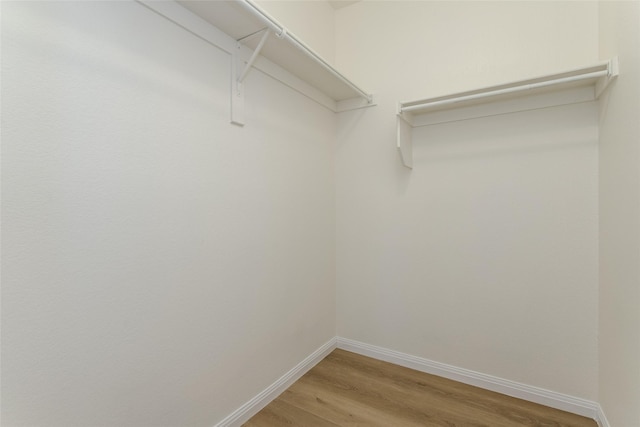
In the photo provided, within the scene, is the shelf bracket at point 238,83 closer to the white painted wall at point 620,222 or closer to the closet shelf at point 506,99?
the closet shelf at point 506,99

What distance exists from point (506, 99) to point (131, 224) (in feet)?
7.22

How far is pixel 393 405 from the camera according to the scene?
1.80 metres

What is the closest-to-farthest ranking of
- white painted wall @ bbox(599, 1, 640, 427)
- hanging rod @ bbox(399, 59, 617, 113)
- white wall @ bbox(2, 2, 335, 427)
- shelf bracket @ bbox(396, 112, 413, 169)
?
white wall @ bbox(2, 2, 335, 427)
white painted wall @ bbox(599, 1, 640, 427)
hanging rod @ bbox(399, 59, 617, 113)
shelf bracket @ bbox(396, 112, 413, 169)

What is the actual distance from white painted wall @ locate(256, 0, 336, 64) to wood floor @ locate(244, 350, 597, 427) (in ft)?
7.87

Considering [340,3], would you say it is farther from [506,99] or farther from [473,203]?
[473,203]

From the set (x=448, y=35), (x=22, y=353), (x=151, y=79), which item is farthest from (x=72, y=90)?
(x=448, y=35)

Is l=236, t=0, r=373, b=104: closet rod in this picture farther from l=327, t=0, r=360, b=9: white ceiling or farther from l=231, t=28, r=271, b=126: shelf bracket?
l=327, t=0, r=360, b=9: white ceiling

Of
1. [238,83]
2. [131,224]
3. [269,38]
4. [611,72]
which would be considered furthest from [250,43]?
[611,72]

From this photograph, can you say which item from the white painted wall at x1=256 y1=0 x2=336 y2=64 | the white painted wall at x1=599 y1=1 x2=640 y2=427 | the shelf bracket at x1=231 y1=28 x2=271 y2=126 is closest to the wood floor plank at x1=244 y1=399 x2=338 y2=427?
the white painted wall at x1=599 y1=1 x2=640 y2=427

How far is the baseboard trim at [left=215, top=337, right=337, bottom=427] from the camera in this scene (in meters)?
1.61

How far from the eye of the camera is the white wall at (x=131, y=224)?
93 cm

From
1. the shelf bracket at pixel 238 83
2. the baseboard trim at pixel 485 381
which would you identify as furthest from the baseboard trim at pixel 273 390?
the shelf bracket at pixel 238 83

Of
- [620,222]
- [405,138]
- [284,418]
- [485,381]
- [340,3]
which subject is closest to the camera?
[620,222]

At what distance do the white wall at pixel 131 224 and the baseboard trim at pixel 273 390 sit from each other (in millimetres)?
45
